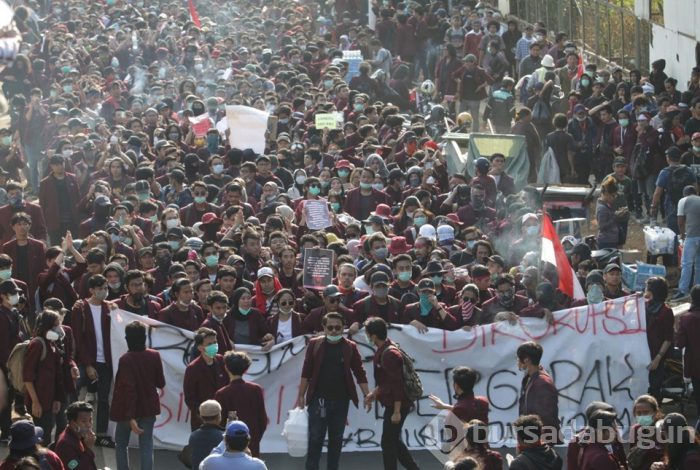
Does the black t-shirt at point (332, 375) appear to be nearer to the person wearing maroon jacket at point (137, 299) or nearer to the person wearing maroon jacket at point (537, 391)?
the person wearing maroon jacket at point (537, 391)

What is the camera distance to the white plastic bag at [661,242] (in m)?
19.0

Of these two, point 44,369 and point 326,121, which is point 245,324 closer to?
point 44,369

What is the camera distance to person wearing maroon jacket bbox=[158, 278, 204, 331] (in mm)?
13977

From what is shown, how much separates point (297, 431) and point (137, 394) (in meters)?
1.32

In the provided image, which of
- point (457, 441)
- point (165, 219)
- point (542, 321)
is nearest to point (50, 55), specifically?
point (165, 219)

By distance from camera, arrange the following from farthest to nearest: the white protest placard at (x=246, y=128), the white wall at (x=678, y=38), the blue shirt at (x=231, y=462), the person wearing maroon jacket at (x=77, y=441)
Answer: the white wall at (x=678, y=38), the white protest placard at (x=246, y=128), the person wearing maroon jacket at (x=77, y=441), the blue shirt at (x=231, y=462)

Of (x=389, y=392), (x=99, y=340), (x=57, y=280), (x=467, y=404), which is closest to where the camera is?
(x=467, y=404)

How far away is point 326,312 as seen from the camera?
1384 centimetres

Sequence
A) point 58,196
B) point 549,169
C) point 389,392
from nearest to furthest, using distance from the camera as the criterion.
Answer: point 389,392 < point 58,196 < point 549,169

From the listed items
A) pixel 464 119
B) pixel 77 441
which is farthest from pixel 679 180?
pixel 77 441

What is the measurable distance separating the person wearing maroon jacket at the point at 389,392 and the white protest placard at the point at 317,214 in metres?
4.97

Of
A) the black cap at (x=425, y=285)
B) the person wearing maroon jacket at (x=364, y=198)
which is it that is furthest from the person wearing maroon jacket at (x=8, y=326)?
the person wearing maroon jacket at (x=364, y=198)

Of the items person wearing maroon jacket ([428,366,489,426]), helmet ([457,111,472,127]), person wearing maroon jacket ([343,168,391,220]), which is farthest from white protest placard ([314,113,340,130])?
person wearing maroon jacket ([428,366,489,426])

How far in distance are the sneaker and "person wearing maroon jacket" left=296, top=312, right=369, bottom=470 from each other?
1.99m
